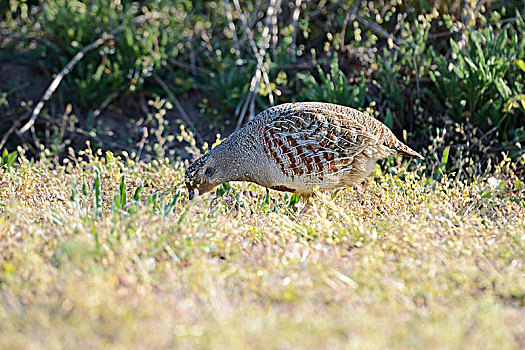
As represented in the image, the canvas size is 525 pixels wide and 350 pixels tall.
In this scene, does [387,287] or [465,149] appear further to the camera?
[465,149]

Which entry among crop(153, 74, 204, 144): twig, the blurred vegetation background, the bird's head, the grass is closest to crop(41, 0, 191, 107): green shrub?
the blurred vegetation background

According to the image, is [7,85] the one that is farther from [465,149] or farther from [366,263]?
[366,263]

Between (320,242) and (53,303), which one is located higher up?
(53,303)

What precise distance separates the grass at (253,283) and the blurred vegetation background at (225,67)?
2.46m

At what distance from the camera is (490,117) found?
5785 millimetres

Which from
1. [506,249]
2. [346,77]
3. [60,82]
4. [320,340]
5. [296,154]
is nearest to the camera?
[320,340]

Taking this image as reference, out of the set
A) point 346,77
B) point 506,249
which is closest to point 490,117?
point 346,77

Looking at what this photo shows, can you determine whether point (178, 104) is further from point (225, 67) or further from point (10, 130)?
point (10, 130)

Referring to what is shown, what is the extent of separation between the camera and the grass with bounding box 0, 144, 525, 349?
2.16 metres

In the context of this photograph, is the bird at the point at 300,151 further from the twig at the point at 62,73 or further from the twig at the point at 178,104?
the twig at the point at 62,73

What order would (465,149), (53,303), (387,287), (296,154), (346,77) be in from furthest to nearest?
(346,77), (465,149), (296,154), (387,287), (53,303)

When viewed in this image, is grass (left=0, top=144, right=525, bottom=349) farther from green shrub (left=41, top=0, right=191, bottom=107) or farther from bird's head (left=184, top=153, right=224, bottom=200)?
green shrub (left=41, top=0, right=191, bottom=107)

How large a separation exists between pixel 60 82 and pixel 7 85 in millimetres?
702

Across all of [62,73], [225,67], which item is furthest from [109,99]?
[225,67]
